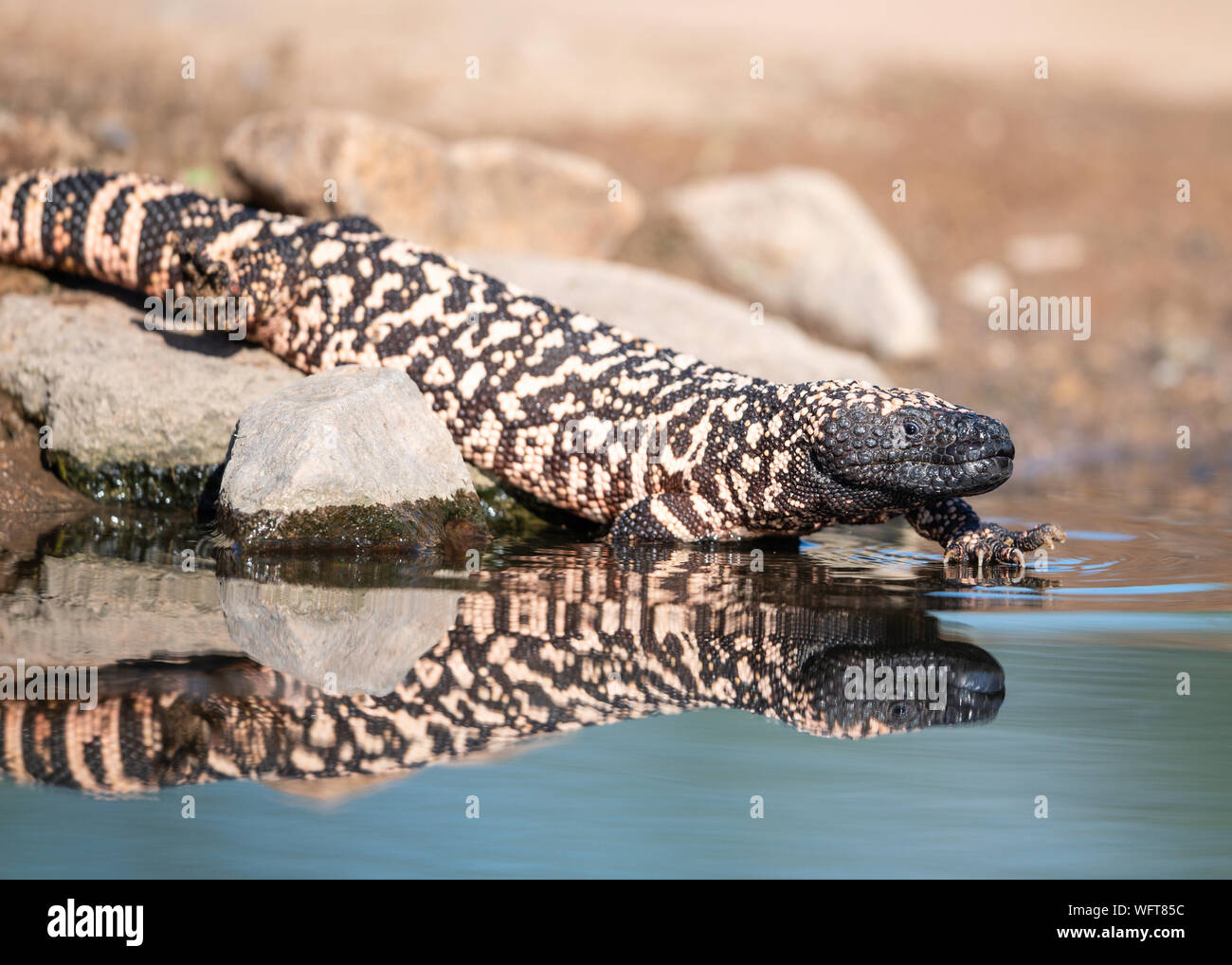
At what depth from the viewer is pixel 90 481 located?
7.20 meters

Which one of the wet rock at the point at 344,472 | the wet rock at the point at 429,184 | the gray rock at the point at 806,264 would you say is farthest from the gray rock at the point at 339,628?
the gray rock at the point at 806,264

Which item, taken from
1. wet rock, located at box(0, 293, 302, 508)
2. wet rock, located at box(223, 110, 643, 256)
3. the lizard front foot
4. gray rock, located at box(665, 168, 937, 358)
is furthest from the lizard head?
gray rock, located at box(665, 168, 937, 358)

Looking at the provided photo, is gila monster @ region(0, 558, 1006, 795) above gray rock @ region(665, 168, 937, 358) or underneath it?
underneath

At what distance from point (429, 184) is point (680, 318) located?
2.55 metres

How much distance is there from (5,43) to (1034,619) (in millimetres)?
11985

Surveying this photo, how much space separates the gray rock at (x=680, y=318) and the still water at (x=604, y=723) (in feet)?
8.99

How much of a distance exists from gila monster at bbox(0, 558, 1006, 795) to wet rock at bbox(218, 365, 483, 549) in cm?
109

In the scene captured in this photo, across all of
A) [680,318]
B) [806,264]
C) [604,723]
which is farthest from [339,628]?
[806,264]

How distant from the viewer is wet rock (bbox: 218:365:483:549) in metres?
6.21

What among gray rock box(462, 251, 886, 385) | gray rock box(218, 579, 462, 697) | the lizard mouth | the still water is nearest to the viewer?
the still water

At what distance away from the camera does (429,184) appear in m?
10.2

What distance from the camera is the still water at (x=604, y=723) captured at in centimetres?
317

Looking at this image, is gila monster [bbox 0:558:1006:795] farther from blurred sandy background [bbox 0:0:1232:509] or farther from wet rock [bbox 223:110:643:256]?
wet rock [bbox 223:110:643:256]

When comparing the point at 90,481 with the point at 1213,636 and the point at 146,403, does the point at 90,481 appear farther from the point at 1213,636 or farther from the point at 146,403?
the point at 1213,636
